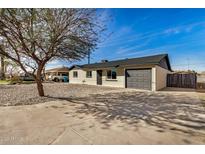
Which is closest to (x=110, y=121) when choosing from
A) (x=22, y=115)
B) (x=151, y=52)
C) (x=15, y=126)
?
(x=15, y=126)

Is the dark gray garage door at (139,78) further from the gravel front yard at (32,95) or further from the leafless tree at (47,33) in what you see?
the leafless tree at (47,33)

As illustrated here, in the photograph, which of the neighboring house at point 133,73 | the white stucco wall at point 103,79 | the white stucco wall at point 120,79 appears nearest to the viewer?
the white stucco wall at point 120,79

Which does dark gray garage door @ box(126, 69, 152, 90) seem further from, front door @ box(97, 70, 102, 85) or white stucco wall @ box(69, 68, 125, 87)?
front door @ box(97, 70, 102, 85)

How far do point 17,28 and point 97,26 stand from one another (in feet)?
13.1

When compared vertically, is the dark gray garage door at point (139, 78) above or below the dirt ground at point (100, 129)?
above

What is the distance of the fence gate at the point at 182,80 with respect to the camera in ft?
53.4

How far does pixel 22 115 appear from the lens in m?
5.41

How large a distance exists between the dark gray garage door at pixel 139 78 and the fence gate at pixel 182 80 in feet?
16.7

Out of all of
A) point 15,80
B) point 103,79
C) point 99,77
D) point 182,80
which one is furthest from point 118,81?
point 15,80

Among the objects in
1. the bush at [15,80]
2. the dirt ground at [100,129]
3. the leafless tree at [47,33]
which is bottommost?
the dirt ground at [100,129]

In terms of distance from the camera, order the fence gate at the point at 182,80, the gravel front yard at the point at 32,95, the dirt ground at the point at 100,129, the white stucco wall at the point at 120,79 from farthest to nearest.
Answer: the fence gate at the point at 182,80 < the white stucco wall at the point at 120,79 < the gravel front yard at the point at 32,95 < the dirt ground at the point at 100,129

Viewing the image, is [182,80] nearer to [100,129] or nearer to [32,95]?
[32,95]

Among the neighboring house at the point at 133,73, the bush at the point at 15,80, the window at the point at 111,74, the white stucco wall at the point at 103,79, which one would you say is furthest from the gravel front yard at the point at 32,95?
the bush at the point at 15,80
